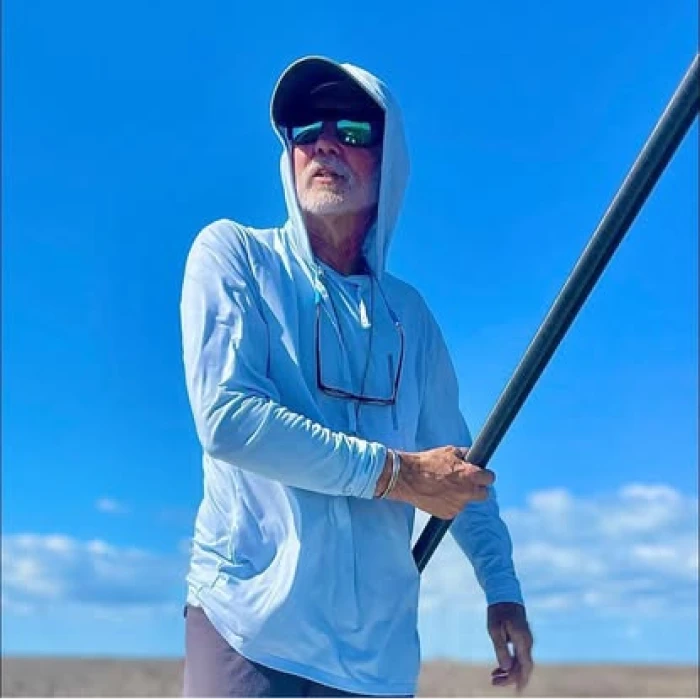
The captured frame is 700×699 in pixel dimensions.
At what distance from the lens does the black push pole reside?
2.72 meters

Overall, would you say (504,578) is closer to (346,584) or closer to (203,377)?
(346,584)

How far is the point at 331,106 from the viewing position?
3541mm

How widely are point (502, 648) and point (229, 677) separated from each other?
0.82 metres

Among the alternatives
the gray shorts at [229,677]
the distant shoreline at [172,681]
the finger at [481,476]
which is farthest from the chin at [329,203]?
the distant shoreline at [172,681]

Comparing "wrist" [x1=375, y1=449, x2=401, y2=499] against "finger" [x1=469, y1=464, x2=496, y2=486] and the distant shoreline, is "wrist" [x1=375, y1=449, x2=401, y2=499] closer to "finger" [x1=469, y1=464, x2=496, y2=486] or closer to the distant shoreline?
"finger" [x1=469, y1=464, x2=496, y2=486]

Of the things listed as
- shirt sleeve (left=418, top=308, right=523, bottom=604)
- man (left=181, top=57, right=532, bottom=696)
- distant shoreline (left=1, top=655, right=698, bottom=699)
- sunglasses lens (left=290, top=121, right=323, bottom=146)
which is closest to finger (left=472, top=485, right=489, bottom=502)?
man (left=181, top=57, right=532, bottom=696)

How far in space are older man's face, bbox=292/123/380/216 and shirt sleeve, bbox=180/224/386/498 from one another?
33 centimetres

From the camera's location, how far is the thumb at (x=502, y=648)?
11.4 feet

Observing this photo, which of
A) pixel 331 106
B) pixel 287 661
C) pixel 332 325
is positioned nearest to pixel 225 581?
pixel 287 661

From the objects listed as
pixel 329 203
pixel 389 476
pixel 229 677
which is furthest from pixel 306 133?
pixel 229 677

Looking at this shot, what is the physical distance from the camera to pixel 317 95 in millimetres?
3570

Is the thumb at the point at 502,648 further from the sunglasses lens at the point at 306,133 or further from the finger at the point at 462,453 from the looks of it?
the sunglasses lens at the point at 306,133

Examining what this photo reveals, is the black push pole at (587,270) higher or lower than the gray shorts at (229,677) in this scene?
higher

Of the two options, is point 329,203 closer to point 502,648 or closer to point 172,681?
point 502,648
